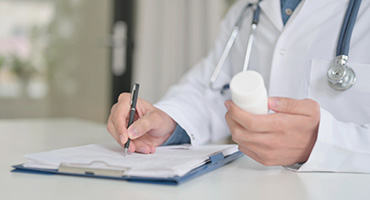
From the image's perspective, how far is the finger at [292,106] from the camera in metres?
0.60

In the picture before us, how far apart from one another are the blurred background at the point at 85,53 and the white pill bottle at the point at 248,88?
2.33 metres

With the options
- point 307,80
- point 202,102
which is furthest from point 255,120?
point 202,102

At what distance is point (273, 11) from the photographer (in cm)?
108

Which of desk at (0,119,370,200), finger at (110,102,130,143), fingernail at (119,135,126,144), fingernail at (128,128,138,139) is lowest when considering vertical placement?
desk at (0,119,370,200)

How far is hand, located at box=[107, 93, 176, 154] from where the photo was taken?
79 centimetres

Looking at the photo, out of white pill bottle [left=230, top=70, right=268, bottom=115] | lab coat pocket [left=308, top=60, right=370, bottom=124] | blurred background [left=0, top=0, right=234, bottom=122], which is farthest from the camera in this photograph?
blurred background [left=0, top=0, right=234, bottom=122]

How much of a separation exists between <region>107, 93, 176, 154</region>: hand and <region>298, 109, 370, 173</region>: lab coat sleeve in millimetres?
317

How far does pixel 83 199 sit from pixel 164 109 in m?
0.44

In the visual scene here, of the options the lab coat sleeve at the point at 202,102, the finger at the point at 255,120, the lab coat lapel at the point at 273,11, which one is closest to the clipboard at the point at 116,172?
the finger at the point at 255,120

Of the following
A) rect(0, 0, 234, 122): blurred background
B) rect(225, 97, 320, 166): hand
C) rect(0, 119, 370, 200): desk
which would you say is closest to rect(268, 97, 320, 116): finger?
rect(225, 97, 320, 166): hand

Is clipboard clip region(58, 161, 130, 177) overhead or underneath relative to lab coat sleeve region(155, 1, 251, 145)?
underneath

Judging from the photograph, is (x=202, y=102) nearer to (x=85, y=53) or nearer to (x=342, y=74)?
(x=342, y=74)

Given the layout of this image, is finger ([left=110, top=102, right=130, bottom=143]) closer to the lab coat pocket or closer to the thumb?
the thumb

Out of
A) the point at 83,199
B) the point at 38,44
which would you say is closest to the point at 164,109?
the point at 83,199
